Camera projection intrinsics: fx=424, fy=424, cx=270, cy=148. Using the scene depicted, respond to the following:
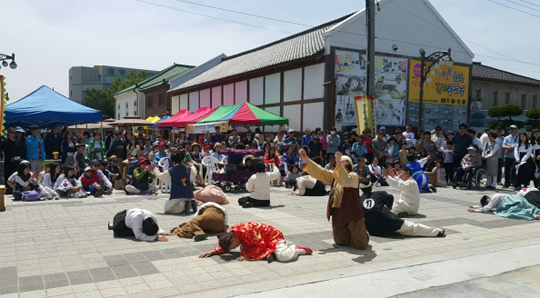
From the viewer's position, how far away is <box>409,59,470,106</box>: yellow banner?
2219 centimetres

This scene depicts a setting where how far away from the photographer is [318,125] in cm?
1970

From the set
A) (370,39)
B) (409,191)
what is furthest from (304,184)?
(370,39)

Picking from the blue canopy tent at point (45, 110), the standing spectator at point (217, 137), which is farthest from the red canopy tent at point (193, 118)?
the blue canopy tent at point (45, 110)

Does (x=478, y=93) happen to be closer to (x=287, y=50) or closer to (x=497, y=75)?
(x=497, y=75)

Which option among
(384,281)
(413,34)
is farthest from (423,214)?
(413,34)

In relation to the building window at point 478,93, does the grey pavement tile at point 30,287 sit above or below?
below

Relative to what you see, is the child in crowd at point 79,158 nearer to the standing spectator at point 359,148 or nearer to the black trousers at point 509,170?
the standing spectator at point 359,148

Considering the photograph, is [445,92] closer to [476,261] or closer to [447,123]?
[447,123]

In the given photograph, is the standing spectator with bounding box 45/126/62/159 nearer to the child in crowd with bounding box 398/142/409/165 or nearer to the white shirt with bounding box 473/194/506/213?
the child in crowd with bounding box 398/142/409/165

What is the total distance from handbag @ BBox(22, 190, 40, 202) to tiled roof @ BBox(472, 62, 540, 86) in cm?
2577

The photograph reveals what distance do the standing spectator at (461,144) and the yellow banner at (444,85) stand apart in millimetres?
8212

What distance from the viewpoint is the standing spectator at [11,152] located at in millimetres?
12555

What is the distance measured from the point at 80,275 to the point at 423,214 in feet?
23.0

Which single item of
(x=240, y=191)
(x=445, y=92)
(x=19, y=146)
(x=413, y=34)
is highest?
(x=413, y=34)
